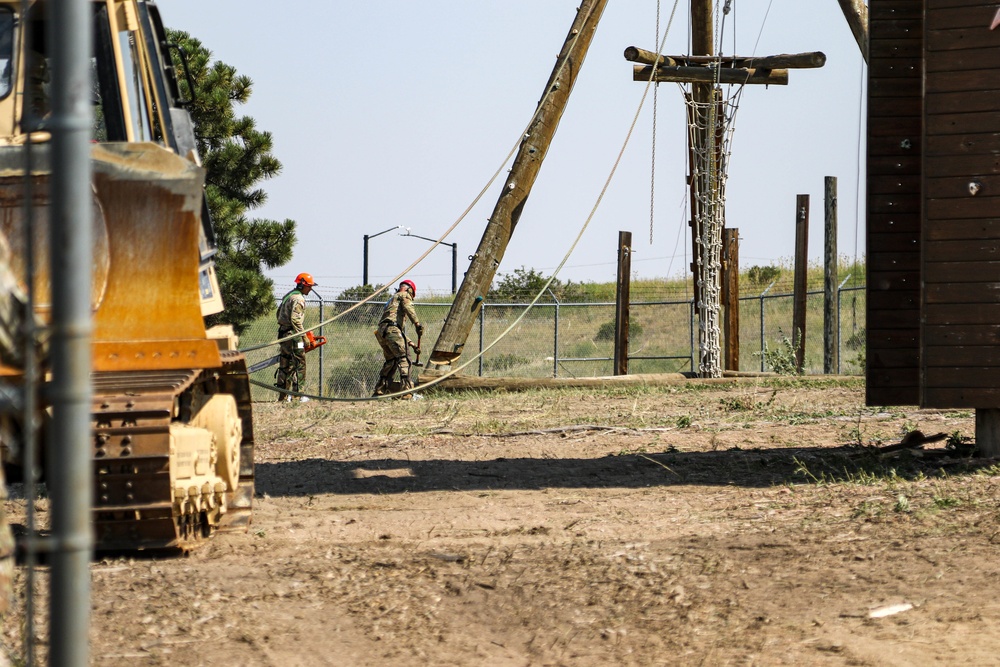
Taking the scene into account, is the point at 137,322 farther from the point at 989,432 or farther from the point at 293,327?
the point at 293,327

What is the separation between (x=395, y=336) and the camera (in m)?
18.1

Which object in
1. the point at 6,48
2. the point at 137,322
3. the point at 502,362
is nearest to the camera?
the point at 137,322

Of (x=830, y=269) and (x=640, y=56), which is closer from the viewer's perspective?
(x=640, y=56)

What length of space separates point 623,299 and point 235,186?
805 centimetres

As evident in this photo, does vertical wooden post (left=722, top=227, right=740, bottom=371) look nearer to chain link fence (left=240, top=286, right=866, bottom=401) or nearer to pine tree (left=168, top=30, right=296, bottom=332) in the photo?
chain link fence (left=240, top=286, right=866, bottom=401)

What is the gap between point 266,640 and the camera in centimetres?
424

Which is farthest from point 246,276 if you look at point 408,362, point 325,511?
point 325,511

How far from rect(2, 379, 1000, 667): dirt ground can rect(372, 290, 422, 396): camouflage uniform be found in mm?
8634

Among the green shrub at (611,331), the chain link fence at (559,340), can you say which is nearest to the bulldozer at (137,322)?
the chain link fence at (559,340)

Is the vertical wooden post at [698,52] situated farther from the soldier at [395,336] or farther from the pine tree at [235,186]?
the pine tree at [235,186]

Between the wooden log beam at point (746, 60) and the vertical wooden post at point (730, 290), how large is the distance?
3.03 metres

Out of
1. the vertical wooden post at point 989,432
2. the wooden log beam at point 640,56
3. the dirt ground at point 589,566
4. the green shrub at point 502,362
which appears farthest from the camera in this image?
the green shrub at point 502,362

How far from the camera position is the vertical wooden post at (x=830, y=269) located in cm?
1761

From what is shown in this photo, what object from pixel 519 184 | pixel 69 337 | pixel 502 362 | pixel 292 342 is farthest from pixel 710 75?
pixel 69 337
